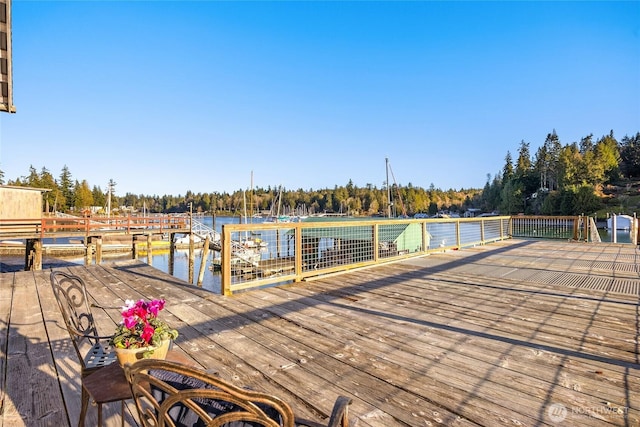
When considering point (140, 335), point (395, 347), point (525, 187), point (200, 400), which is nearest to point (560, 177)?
point (525, 187)

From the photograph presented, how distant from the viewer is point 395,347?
2.51 m

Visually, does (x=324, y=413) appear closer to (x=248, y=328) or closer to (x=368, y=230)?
(x=248, y=328)

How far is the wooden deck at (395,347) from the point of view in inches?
68.3

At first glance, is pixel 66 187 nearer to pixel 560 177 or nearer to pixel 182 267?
pixel 182 267

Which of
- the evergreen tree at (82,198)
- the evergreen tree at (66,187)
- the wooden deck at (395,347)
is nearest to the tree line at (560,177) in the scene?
the wooden deck at (395,347)

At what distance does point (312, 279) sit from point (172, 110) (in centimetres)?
1830

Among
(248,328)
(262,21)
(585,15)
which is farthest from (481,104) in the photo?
(248,328)

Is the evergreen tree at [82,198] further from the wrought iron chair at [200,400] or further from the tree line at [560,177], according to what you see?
the tree line at [560,177]

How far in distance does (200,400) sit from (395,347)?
200 centimetres

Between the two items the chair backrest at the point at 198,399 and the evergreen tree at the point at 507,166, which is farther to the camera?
the evergreen tree at the point at 507,166

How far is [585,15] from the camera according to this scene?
11.3m

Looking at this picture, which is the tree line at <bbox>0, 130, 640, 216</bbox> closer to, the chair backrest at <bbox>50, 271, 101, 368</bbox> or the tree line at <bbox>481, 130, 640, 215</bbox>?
the tree line at <bbox>481, 130, 640, 215</bbox>

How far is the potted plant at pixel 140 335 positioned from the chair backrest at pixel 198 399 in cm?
39

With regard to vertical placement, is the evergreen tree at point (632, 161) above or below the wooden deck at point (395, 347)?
above
